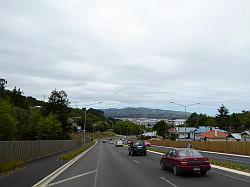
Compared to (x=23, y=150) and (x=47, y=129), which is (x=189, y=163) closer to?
(x=23, y=150)

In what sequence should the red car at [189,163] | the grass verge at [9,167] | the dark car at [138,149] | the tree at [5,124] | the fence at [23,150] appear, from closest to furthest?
the red car at [189,163], the grass verge at [9,167], the fence at [23,150], the dark car at [138,149], the tree at [5,124]

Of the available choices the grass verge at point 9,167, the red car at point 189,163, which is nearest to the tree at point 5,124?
the grass verge at point 9,167

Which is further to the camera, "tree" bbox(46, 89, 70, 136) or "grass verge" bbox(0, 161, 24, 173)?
"tree" bbox(46, 89, 70, 136)

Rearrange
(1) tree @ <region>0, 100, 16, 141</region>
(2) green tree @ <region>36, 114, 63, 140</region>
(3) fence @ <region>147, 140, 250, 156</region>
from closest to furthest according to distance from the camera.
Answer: (3) fence @ <region>147, 140, 250, 156</region>
(1) tree @ <region>0, 100, 16, 141</region>
(2) green tree @ <region>36, 114, 63, 140</region>

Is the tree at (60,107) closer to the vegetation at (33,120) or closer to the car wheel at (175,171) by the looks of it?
the vegetation at (33,120)

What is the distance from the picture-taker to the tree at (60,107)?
112 meters

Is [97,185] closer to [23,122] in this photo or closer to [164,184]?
[164,184]

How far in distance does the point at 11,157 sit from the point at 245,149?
3161 cm

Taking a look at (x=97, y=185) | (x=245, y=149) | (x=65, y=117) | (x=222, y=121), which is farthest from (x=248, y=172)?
(x=222, y=121)

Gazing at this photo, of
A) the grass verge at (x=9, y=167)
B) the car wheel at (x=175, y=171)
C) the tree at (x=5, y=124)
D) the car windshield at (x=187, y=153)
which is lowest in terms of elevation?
the grass verge at (x=9, y=167)

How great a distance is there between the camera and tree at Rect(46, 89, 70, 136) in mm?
112312

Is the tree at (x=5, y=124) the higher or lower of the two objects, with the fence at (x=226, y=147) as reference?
higher

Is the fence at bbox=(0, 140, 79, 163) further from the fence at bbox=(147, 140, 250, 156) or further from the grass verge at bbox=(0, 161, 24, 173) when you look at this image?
the fence at bbox=(147, 140, 250, 156)

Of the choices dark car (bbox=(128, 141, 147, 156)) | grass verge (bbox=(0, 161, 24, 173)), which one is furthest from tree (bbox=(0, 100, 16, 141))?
grass verge (bbox=(0, 161, 24, 173))
